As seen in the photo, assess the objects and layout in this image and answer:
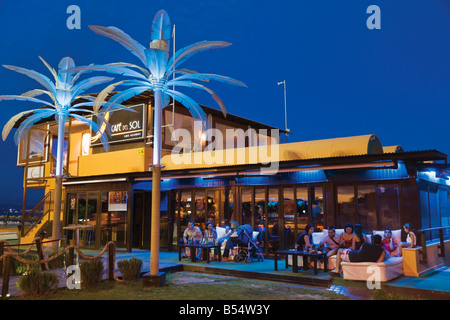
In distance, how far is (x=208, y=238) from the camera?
480 inches

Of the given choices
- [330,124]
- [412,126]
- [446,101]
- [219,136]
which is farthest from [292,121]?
[219,136]

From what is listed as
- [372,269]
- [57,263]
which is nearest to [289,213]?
[372,269]

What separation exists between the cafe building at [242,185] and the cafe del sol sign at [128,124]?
2.2 inches

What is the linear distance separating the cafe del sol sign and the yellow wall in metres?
0.76

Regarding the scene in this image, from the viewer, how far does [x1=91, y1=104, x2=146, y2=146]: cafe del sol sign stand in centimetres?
1731

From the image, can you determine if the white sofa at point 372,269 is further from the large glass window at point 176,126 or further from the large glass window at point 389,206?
the large glass window at point 176,126

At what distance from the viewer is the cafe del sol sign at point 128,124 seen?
17.3m

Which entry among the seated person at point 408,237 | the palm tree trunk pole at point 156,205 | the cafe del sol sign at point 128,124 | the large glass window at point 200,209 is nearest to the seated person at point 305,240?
the seated person at point 408,237

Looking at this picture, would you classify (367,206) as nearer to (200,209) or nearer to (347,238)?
(347,238)

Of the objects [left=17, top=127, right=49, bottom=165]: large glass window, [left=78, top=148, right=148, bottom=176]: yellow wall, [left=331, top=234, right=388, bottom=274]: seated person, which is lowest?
[left=331, top=234, right=388, bottom=274]: seated person

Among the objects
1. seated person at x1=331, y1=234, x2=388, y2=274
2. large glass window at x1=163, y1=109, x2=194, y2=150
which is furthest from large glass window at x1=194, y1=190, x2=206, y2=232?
seated person at x1=331, y1=234, x2=388, y2=274

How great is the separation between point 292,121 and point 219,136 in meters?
144

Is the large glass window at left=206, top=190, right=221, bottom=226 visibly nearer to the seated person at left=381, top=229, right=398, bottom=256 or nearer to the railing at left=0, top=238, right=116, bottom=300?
the railing at left=0, top=238, right=116, bottom=300

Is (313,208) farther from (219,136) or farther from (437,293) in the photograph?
(219,136)
